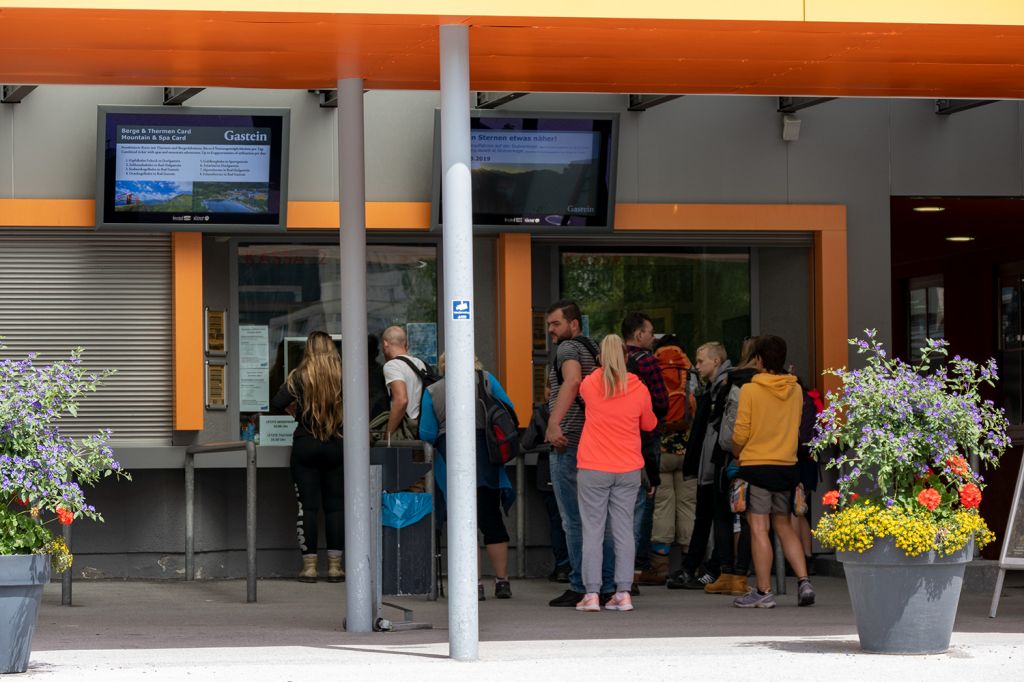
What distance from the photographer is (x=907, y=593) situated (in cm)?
748

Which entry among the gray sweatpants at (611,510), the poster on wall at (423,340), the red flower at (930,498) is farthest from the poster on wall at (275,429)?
the red flower at (930,498)

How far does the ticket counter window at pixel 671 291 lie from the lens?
12281 mm

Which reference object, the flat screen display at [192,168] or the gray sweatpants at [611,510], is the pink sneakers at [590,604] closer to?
the gray sweatpants at [611,510]

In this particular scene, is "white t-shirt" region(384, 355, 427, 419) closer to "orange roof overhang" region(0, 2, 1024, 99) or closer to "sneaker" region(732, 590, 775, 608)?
"orange roof overhang" region(0, 2, 1024, 99)

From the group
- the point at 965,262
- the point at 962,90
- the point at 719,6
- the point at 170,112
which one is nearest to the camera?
the point at 719,6

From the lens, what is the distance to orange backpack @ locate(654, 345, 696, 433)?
11352mm

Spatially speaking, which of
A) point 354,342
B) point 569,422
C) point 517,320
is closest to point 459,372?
point 354,342

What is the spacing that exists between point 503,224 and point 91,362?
2992 millimetres

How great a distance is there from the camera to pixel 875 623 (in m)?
7.58

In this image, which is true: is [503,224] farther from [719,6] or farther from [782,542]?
[719,6]

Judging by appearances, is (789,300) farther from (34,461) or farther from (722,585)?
(34,461)

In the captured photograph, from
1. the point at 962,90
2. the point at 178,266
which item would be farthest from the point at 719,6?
the point at 178,266

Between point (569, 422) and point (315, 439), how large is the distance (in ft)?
7.08

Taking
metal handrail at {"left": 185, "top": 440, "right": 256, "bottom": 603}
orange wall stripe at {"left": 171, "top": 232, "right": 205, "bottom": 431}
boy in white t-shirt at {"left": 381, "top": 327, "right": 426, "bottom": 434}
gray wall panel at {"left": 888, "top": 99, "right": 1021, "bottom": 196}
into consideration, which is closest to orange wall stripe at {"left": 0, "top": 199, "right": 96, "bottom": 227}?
orange wall stripe at {"left": 171, "top": 232, "right": 205, "bottom": 431}
